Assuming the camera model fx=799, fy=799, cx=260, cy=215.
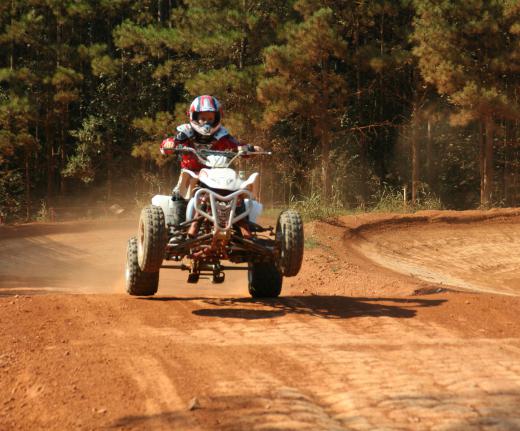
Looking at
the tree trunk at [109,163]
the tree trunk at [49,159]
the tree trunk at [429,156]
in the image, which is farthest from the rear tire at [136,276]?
the tree trunk at [49,159]

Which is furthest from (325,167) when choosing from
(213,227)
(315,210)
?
(213,227)

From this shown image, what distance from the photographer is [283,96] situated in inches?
1171

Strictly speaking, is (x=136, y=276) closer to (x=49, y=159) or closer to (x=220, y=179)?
(x=220, y=179)

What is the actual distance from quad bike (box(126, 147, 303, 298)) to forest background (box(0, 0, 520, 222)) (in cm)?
1572

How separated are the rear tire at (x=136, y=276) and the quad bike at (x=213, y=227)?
72cm

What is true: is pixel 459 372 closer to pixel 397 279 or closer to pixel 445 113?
pixel 397 279

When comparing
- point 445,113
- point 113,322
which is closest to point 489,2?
point 445,113

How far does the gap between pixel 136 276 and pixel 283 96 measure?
19932 mm

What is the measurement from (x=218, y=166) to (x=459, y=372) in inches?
164

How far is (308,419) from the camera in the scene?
19.3 feet

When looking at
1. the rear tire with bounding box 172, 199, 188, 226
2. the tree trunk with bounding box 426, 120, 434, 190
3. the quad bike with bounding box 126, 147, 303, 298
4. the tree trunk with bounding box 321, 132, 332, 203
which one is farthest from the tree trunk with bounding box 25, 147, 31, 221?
the quad bike with bounding box 126, 147, 303, 298

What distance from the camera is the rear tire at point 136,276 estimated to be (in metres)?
10.7

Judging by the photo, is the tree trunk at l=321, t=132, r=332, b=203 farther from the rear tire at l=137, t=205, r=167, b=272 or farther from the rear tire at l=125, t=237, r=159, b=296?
the rear tire at l=137, t=205, r=167, b=272

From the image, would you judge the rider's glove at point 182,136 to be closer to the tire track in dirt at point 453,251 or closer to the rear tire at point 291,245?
the rear tire at point 291,245
